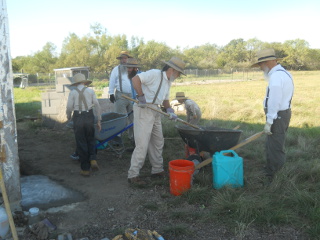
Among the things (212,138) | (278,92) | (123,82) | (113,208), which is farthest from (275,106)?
(123,82)

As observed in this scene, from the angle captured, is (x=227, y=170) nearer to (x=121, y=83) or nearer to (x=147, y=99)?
(x=147, y=99)

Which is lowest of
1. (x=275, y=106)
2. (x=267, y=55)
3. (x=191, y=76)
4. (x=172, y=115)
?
(x=172, y=115)

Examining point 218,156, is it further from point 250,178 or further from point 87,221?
point 87,221

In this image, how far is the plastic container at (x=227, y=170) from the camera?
12.2 ft

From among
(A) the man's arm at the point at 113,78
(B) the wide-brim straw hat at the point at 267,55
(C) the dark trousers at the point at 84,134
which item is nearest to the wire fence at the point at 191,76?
(A) the man's arm at the point at 113,78

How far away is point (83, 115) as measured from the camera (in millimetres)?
4434

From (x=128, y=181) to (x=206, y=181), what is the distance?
114cm

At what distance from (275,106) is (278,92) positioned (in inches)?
7.3

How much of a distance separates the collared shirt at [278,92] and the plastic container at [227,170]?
0.71 meters

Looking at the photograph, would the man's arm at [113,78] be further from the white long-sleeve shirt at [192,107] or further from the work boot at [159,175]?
the work boot at [159,175]

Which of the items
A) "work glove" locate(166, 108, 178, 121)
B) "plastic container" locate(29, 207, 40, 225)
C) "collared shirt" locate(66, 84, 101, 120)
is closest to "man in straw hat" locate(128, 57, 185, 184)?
"work glove" locate(166, 108, 178, 121)

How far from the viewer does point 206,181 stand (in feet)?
13.2

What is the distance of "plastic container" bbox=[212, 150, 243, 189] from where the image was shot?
3.72 metres

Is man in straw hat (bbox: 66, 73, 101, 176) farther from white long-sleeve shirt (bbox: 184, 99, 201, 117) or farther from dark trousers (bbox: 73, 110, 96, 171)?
white long-sleeve shirt (bbox: 184, 99, 201, 117)
